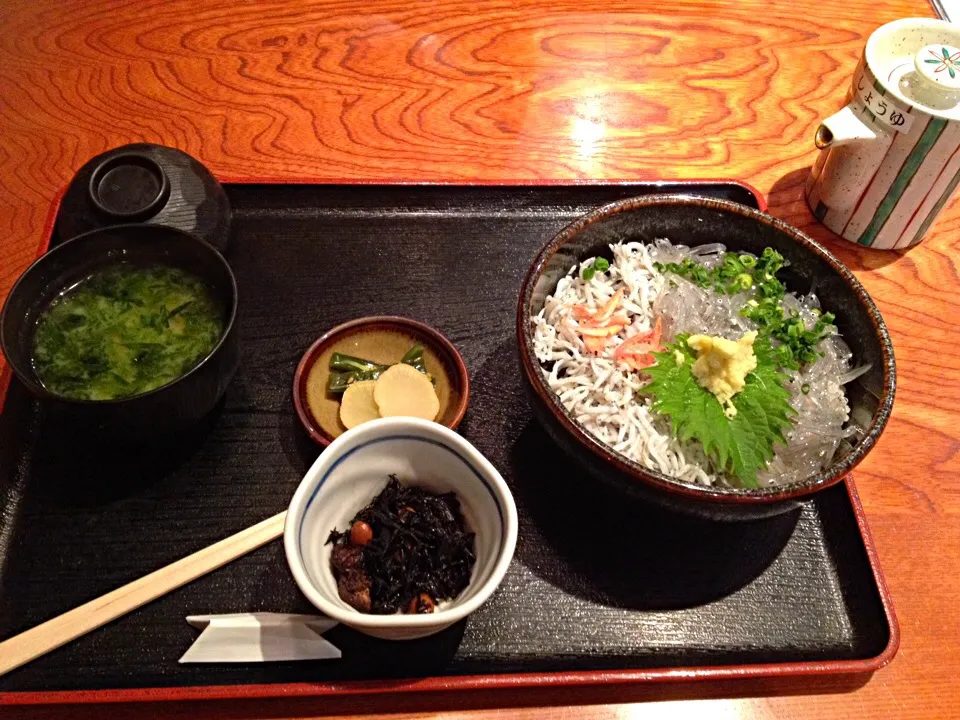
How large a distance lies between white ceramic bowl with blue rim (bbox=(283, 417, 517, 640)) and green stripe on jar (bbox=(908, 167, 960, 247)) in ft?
4.43

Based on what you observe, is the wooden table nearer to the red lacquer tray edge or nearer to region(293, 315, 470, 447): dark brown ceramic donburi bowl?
the red lacquer tray edge

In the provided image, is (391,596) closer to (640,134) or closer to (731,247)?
(731,247)

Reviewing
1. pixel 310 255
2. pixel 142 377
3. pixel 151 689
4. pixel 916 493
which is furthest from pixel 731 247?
pixel 151 689

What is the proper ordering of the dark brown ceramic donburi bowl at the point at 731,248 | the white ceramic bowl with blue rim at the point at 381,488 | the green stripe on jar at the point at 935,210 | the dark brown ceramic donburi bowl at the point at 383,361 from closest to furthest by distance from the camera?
the white ceramic bowl with blue rim at the point at 381,488
the dark brown ceramic donburi bowl at the point at 731,248
the dark brown ceramic donburi bowl at the point at 383,361
the green stripe on jar at the point at 935,210

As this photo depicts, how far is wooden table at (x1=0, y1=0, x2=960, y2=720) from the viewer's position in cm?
182

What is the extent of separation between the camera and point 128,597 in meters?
1.28

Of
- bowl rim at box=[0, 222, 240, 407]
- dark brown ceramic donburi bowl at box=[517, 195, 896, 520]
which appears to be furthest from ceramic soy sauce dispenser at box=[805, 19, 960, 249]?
bowl rim at box=[0, 222, 240, 407]

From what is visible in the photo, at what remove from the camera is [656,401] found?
1.38 m

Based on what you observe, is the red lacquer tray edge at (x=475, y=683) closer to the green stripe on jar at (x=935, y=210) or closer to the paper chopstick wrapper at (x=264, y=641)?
the paper chopstick wrapper at (x=264, y=641)

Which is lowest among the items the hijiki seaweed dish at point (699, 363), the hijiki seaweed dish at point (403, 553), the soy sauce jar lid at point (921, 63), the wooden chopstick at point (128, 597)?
the wooden chopstick at point (128, 597)

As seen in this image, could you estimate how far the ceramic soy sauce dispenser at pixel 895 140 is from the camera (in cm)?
157

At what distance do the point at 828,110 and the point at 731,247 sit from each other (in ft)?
3.19

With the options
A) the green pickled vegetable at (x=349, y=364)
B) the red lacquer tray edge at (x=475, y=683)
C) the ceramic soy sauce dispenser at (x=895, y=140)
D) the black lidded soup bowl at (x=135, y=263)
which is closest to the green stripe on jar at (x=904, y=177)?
the ceramic soy sauce dispenser at (x=895, y=140)

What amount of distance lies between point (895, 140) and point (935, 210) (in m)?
0.28
